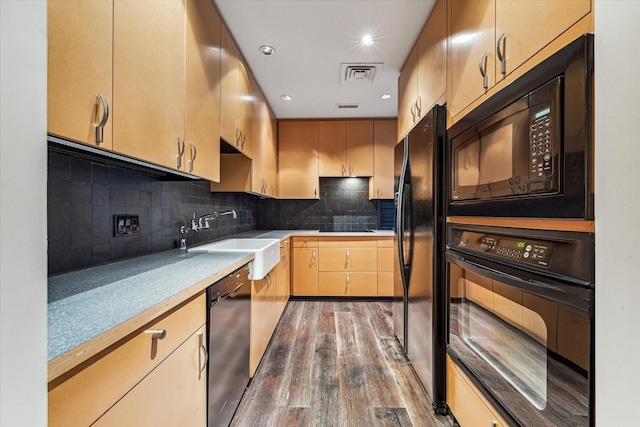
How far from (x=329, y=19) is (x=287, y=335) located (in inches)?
97.8

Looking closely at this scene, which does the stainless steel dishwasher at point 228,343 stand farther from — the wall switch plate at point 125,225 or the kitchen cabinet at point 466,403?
the kitchen cabinet at point 466,403

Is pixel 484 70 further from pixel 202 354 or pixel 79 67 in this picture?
pixel 202 354

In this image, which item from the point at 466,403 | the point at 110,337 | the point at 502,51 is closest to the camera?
the point at 110,337

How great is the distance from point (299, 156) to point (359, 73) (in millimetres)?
1477

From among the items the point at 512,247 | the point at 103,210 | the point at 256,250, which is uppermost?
the point at 103,210

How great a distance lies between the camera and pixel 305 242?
3395 mm

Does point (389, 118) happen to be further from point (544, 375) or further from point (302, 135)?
point (544, 375)

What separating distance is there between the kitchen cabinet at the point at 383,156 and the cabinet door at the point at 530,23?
257cm

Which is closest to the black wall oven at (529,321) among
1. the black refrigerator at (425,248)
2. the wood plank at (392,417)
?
the black refrigerator at (425,248)

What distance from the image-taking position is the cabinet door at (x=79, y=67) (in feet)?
2.23

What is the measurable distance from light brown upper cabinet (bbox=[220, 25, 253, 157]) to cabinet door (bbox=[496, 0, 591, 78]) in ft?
4.94

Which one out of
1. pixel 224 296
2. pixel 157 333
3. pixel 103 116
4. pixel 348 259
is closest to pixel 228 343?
pixel 224 296

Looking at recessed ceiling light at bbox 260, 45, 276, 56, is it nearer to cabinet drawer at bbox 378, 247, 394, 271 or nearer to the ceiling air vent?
the ceiling air vent

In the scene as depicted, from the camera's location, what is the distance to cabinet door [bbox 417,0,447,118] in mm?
1530
